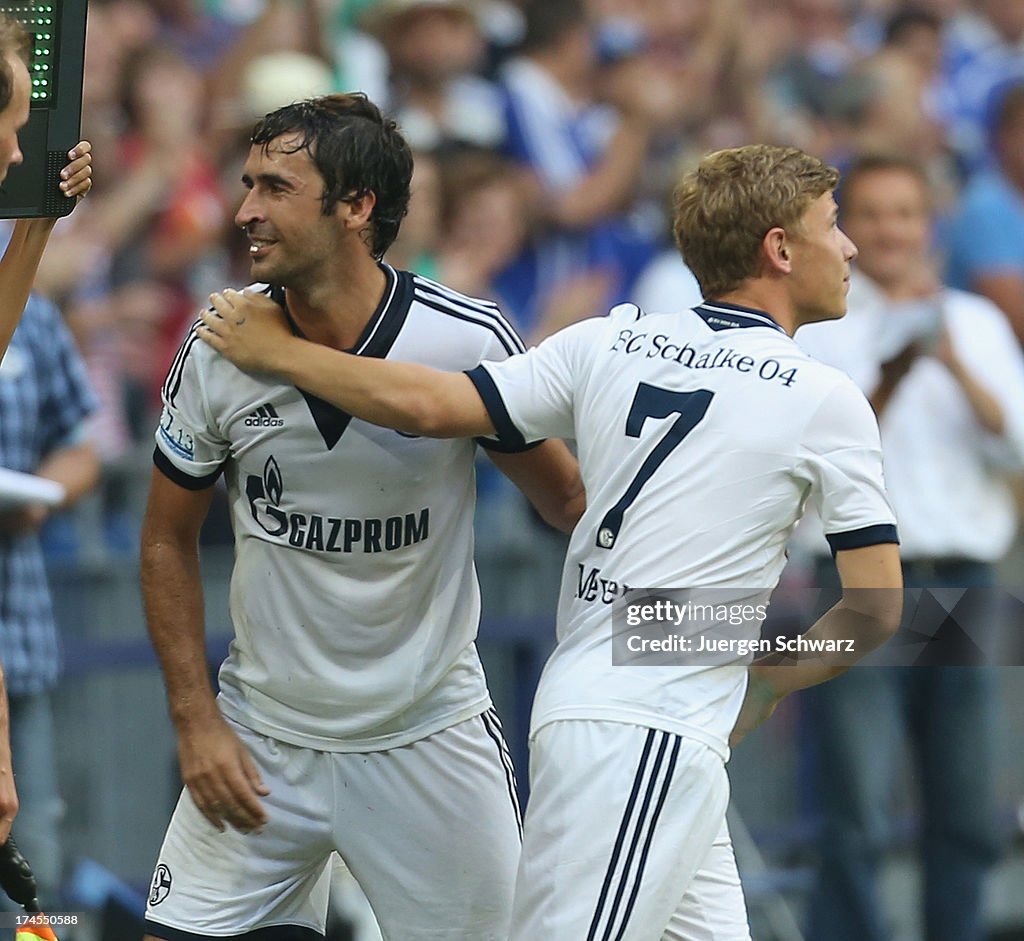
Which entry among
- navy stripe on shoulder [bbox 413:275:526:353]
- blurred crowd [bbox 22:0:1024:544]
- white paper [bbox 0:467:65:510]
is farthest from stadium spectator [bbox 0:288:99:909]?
navy stripe on shoulder [bbox 413:275:526:353]

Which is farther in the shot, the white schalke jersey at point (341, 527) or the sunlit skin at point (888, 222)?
the sunlit skin at point (888, 222)

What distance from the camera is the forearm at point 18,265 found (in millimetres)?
3648

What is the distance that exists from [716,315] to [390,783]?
1.24 m

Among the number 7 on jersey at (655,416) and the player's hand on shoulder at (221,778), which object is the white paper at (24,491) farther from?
the number 7 on jersey at (655,416)

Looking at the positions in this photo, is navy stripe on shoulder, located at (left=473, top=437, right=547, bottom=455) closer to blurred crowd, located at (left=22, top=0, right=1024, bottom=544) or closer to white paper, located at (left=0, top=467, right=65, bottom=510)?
white paper, located at (left=0, top=467, right=65, bottom=510)

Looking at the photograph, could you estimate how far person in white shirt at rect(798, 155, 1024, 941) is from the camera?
638cm

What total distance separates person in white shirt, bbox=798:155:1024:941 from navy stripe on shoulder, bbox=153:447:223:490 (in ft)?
9.63

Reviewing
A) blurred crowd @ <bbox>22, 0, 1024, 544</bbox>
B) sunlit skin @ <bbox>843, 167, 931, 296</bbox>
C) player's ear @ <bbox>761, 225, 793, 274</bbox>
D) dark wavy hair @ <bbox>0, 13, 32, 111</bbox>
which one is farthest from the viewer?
blurred crowd @ <bbox>22, 0, 1024, 544</bbox>

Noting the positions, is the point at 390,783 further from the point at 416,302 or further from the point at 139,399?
the point at 139,399

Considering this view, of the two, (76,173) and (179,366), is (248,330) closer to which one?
(179,366)

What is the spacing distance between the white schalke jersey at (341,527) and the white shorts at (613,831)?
523 mm

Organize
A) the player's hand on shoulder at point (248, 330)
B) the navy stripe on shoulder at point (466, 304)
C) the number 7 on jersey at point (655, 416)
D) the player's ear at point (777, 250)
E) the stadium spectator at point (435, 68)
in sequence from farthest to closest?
the stadium spectator at point (435, 68) < the navy stripe on shoulder at point (466, 304) < the player's hand on shoulder at point (248, 330) < the player's ear at point (777, 250) < the number 7 on jersey at point (655, 416)

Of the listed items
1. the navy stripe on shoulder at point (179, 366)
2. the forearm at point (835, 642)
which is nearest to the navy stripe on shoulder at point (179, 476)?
the navy stripe on shoulder at point (179, 366)

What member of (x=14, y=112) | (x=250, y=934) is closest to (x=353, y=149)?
(x=14, y=112)
